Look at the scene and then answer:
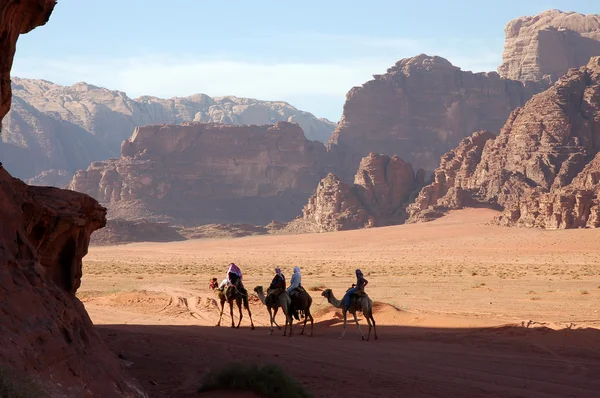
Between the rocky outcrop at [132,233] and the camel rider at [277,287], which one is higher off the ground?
the camel rider at [277,287]

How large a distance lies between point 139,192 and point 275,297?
11746 cm

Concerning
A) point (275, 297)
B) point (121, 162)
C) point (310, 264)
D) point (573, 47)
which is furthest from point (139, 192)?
point (275, 297)

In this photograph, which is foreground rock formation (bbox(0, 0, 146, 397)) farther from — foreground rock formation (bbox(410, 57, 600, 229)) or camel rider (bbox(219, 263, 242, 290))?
foreground rock formation (bbox(410, 57, 600, 229))

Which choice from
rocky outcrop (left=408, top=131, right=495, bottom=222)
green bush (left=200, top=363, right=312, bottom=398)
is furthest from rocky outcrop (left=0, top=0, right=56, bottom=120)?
rocky outcrop (left=408, top=131, right=495, bottom=222)

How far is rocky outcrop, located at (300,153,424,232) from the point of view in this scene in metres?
102

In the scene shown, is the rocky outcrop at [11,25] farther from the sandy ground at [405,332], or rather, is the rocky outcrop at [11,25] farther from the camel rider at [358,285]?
the camel rider at [358,285]

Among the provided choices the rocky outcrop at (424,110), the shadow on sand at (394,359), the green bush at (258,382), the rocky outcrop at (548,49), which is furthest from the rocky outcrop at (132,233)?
the green bush at (258,382)

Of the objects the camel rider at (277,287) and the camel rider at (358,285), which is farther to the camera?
the camel rider at (277,287)

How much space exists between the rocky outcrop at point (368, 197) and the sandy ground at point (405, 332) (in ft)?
157

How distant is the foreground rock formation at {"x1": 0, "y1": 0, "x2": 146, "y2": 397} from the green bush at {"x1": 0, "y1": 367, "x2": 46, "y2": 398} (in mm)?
176

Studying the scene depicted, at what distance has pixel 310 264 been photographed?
58094 mm

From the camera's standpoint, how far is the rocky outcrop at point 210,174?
441 feet

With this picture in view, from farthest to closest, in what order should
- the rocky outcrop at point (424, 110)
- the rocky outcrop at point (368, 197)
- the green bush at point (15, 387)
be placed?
the rocky outcrop at point (424, 110) → the rocky outcrop at point (368, 197) → the green bush at point (15, 387)

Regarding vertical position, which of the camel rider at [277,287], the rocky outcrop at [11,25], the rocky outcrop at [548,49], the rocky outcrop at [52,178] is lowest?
the camel rider at [277,287]
